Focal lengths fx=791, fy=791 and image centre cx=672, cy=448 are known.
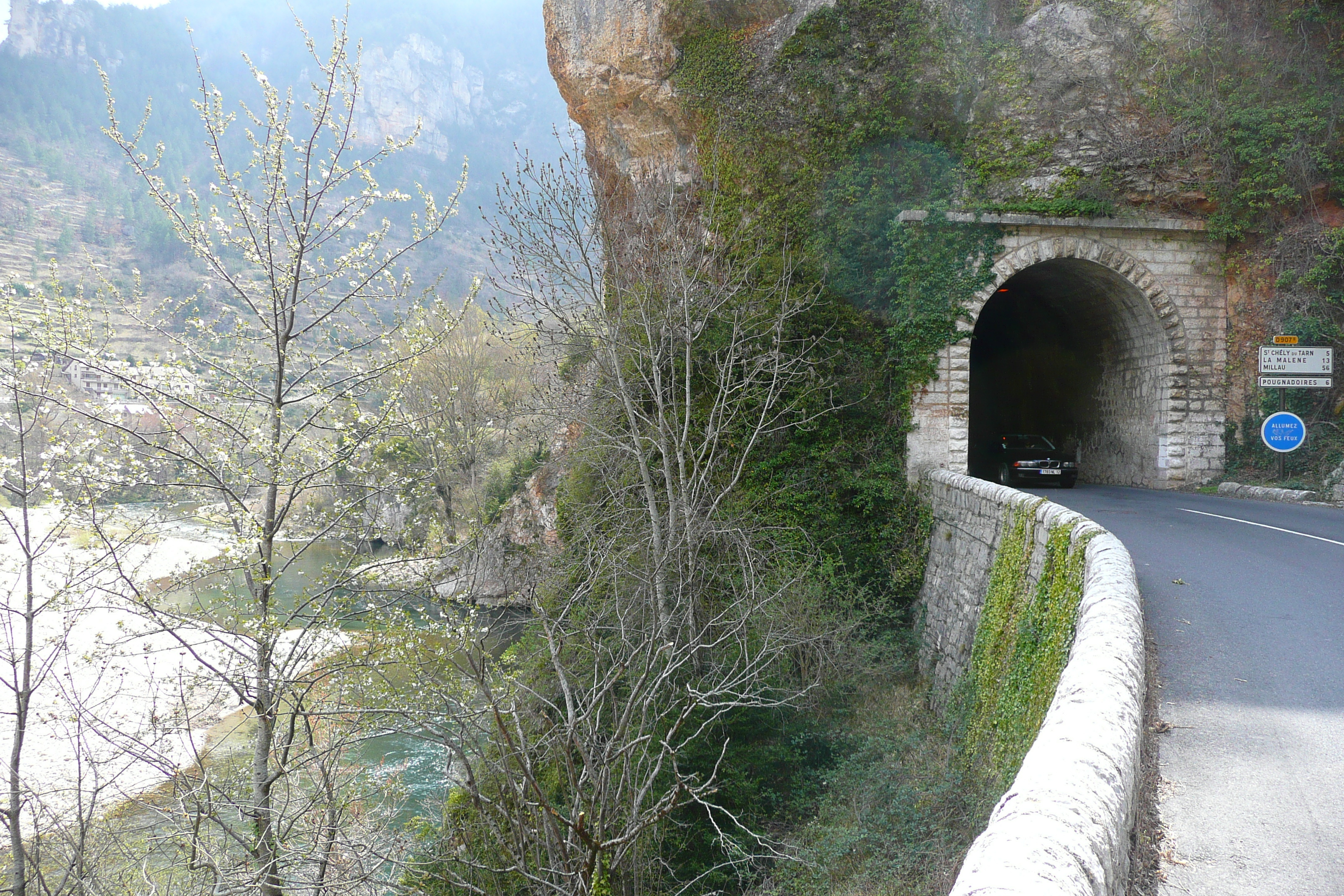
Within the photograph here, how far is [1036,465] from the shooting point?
A: 50.9 feet

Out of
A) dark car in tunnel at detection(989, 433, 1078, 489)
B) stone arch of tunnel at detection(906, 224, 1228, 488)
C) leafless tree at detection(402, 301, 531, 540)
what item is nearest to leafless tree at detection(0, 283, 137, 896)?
leafless tree at detection(402, 301, 531, 540)

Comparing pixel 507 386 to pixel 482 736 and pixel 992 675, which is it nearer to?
pixel 482 736

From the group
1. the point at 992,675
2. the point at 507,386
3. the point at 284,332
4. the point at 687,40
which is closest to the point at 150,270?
the point at 507,386

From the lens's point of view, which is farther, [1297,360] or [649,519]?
[1297,360]

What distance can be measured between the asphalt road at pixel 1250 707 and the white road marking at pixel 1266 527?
5cm

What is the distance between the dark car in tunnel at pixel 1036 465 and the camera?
50.8ft

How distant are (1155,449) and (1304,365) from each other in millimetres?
2925

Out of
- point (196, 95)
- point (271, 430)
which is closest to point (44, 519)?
point (271, 430)

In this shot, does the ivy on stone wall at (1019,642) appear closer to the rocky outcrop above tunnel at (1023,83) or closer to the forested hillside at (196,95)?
the rocky outcrop above tunnel at (1023,83)

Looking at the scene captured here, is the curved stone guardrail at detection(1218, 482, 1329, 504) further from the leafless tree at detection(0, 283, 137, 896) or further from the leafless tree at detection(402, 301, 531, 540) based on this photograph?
the leafless tree at detection(0, 283, 137, 896)

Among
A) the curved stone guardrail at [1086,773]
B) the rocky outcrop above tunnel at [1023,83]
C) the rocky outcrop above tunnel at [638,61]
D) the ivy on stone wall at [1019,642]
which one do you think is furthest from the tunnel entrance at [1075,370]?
the curved stone guardrail at [1086,773]

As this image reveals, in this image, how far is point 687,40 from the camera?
15.4 meters

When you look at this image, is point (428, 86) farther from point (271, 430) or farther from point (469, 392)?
point (271, 430)

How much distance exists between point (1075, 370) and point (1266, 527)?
396 inches
